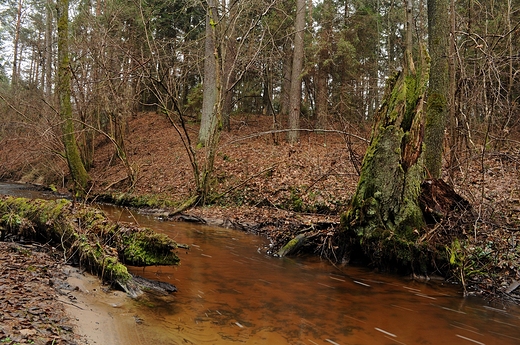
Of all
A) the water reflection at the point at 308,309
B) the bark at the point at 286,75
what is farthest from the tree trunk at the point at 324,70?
the water reflection at the point at 308,309

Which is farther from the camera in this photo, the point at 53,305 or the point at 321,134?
the point at 321,134

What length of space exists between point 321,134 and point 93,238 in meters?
16.5

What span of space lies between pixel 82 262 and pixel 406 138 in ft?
18.6

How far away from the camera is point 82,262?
5.04m

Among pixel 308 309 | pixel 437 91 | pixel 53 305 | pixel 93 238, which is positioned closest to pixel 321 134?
pixel 437 91

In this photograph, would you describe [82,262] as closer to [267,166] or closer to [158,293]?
[158,293]

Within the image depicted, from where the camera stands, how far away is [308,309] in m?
4.82

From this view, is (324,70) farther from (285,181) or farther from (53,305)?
(53,305)

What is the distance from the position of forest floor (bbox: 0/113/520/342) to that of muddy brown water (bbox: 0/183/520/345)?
982 millimetres

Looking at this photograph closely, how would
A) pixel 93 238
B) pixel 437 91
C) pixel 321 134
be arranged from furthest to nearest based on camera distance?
pixel 321 134 → pixel 437 91 → pixel 93 238

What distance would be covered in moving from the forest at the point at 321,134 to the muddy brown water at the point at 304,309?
0.81 metres

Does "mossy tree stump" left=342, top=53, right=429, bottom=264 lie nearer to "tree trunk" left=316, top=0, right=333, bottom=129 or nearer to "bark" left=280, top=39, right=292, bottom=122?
"tree trunk" left=316, top=0, right=333, bottom=129

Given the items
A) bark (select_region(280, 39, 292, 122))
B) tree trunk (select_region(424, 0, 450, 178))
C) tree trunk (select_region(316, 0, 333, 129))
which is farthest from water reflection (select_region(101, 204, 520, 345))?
bark (select_region(280, 39, 292, 122))

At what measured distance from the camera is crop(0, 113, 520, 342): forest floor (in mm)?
6355
